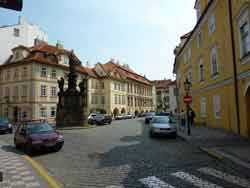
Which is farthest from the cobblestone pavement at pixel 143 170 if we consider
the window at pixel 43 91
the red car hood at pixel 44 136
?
the window at pixel 43 91

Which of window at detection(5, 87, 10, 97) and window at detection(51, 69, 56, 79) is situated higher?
window at detection(51, 69, 56, 79)

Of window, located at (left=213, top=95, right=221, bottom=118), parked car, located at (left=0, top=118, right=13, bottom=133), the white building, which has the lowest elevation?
parked car, located at (left=0, top=118, right=13, bottom=133)

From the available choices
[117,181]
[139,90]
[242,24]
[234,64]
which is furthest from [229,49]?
[139,90]

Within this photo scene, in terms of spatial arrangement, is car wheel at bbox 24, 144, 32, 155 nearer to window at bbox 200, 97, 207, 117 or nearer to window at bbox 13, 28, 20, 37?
window at bbox 200, 97, 207, 117

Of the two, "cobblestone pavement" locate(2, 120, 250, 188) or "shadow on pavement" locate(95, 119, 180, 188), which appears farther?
"shadow on pavement" locate(95, 119, 180, 188)

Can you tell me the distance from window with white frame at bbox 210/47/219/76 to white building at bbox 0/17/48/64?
38.8 m

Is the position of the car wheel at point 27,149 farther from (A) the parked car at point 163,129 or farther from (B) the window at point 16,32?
(B) the window at point 16,32

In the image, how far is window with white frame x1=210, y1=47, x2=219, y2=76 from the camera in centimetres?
1658

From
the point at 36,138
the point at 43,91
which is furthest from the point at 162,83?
the point at 36,138

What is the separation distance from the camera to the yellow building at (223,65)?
1205cm

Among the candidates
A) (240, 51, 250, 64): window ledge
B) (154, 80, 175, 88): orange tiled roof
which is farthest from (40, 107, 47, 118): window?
(154, 80, 175, 88): orange tiled roof

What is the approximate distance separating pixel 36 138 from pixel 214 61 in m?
15.1

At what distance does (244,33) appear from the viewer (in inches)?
472

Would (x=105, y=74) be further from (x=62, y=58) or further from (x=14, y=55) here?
(x=14, y=55)
